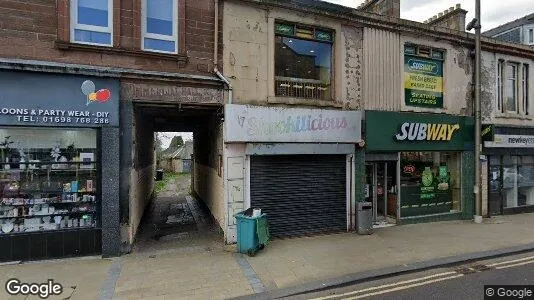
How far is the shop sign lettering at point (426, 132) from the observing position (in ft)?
33.4

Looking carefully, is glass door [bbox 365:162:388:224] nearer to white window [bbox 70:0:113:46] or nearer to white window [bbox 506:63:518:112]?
white window [bbox 506:63:518:112]

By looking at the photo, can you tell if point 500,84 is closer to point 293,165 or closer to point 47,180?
point 293,165

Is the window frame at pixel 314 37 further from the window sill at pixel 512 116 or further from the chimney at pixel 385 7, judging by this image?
the window sill at pixel 512 116

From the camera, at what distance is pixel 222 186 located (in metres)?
8.69

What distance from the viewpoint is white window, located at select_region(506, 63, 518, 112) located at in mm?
12504

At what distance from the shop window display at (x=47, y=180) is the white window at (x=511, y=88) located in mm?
14873

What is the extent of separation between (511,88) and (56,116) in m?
15.8

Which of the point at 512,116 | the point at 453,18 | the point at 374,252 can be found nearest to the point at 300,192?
the point at 374,252

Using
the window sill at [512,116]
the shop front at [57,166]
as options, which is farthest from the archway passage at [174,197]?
the window sill at [512,116]

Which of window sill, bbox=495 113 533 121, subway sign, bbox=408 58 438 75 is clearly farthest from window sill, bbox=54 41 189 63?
window sill, bbox=495 113 533 121

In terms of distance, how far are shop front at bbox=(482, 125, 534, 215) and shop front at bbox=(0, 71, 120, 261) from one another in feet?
41.5

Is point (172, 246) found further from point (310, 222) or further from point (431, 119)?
point (431, 119)

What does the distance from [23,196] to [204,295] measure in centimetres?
505

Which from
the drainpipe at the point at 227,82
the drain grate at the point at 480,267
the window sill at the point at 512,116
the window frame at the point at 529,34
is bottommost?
the drain grate at the point at 480,267
